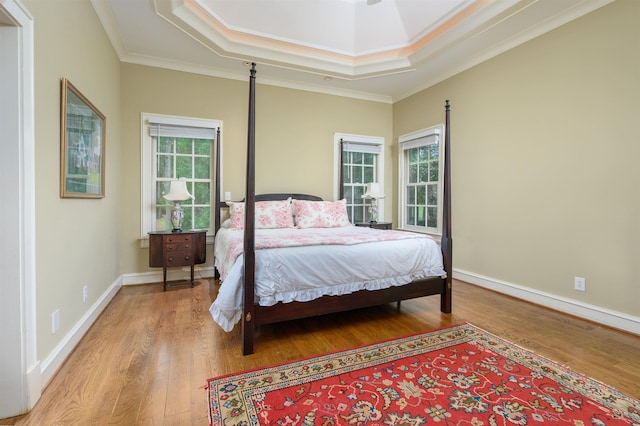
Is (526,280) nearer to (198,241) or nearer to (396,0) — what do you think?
(396,0)

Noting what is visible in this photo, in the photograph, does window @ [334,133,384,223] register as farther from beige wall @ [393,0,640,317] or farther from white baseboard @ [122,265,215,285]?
white baseboard @ [122,265,215,285]

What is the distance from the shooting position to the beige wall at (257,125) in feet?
12.0

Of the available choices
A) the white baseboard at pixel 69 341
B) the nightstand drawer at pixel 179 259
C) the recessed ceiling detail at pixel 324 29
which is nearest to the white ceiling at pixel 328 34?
the recessed ceiling detail at pixel 324 29

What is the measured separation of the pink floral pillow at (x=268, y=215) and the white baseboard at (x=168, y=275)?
2.93 ft

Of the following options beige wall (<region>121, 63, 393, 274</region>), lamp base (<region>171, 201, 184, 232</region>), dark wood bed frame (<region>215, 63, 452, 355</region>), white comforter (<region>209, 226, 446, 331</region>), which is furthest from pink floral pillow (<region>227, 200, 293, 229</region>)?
dark wood bed frame (<region>215, 63, 452, 355</region>)

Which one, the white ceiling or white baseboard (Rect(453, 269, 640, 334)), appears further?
the white ceiling

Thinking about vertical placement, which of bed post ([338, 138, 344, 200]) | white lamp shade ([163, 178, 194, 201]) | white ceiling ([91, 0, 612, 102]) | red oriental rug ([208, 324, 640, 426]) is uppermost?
white ceiling ([91, 0, 612, 102])

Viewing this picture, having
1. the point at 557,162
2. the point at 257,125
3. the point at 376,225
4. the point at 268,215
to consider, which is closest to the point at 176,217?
the point at 268,215

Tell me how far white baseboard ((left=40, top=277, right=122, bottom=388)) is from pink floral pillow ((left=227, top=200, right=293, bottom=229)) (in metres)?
1.45

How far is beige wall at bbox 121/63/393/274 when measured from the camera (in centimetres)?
366

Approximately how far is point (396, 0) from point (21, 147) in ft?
11.5

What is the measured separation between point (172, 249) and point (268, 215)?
45.9 inches

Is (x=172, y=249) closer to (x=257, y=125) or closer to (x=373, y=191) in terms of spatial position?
(x=257, y=125)

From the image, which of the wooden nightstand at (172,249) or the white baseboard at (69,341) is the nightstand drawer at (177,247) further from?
the white baseboard at (69,341)
